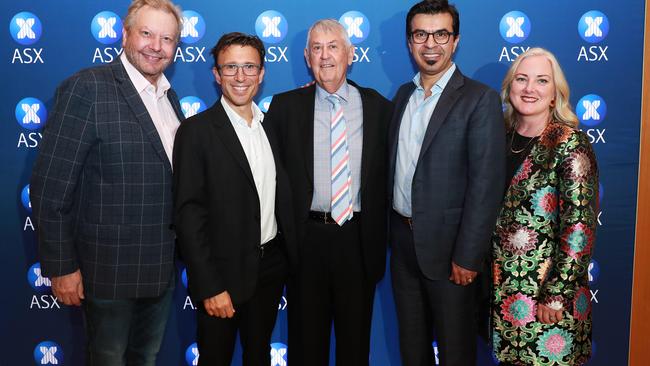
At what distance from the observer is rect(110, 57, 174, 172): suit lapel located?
206 centimetres

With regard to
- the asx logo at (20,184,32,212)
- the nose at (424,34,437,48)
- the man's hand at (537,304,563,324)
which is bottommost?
the man's hand at (537,304,563,324)

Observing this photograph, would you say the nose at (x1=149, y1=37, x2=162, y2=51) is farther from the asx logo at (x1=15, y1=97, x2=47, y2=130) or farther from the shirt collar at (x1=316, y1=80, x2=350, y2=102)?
the asx logo at (x1=15, y1=97, x2=47, y2=130)

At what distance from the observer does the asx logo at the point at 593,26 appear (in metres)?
2.96

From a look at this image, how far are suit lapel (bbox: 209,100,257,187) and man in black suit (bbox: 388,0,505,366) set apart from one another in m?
0.77

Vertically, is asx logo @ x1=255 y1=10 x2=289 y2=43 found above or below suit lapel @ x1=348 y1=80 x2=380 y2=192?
above

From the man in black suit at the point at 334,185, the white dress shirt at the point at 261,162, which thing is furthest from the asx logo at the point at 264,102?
the white dress shirt at the point at 261,162

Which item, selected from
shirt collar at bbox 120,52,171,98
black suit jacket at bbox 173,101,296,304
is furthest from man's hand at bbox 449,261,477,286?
shirt collar at bbox 120,52,171,98

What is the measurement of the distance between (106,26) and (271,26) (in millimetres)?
982

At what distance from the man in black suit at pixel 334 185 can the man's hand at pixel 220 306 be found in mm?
494

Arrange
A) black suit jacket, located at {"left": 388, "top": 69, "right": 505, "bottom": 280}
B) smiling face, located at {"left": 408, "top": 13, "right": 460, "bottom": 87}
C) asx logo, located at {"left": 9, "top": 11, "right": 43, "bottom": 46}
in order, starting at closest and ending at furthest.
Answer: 1. black suit jacket, located at {"left": 388, "top": 69, "right": 505, "bottom": 280}
2. smiling face, located at {"left": 408, "top": 13, "right": 460, "bottom": 87}
3. asx logo, located at {"left": 9, "top": 11, "right": 43, "bottom": 46}

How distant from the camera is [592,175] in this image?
2.06m

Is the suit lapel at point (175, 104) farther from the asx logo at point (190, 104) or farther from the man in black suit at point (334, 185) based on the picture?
the asx logo at point (190, 104)

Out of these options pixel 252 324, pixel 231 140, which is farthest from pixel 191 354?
pixel 231 140

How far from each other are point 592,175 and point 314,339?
155cm
